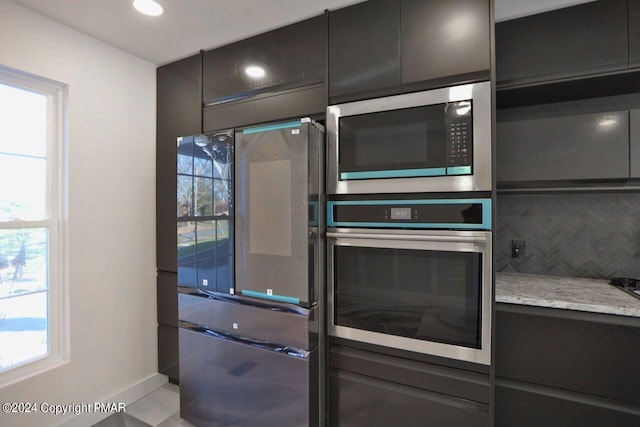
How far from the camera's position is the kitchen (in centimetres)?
131

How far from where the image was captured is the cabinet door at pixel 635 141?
1.52 metres

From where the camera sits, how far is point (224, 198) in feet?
5.30

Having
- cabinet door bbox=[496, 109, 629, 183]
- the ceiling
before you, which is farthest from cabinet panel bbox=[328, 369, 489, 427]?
the ceiling

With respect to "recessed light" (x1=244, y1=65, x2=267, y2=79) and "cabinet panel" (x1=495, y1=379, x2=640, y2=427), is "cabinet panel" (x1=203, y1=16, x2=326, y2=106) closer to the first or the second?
"recessed light" (x1=244, y1=65, x2=267, y2=79)

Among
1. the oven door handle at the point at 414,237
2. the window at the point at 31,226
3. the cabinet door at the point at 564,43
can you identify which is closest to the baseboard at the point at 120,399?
the window at the point at 31,226

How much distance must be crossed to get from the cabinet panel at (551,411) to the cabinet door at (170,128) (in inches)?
84.5

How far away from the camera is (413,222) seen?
138 centimetres

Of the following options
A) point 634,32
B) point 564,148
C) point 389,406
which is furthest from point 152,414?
point 634,32

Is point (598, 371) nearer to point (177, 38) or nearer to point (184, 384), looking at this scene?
point (184, 384)

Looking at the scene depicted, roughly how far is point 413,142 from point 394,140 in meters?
0.09

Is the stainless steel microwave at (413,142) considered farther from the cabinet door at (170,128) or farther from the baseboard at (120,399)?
the baseboard at (120,399)

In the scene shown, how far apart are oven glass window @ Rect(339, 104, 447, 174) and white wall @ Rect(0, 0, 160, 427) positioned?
1593mm

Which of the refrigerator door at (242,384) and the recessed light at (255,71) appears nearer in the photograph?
the refrigerator door at (242,384)

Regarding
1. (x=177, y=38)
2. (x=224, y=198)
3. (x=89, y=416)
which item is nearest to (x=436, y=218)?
(x=224, y=198)
